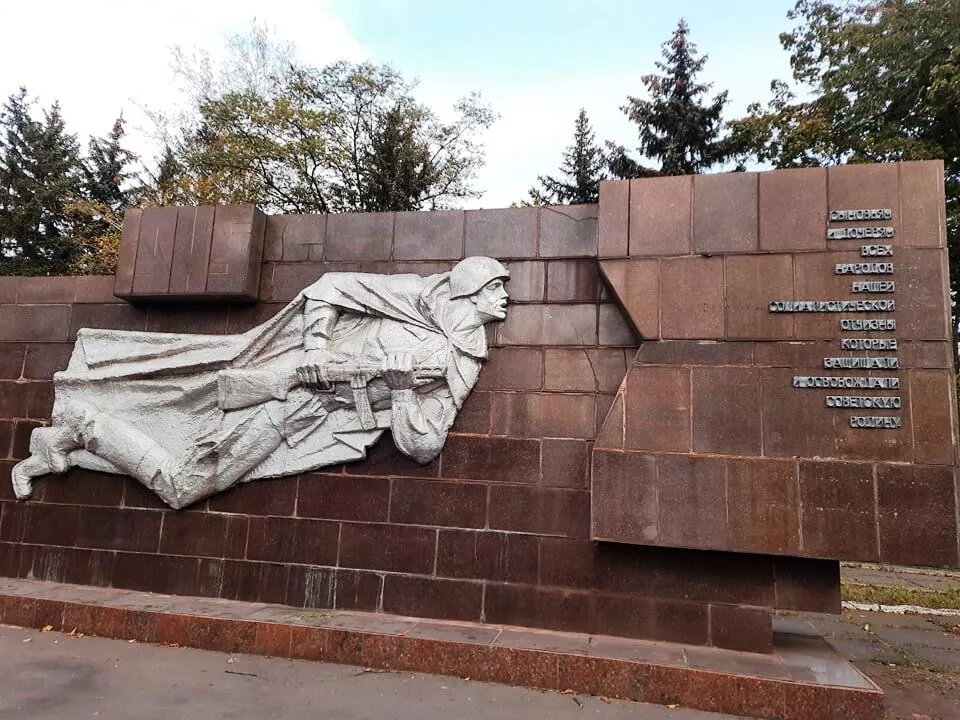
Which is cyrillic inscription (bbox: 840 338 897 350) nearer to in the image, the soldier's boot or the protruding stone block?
the protruding stone block

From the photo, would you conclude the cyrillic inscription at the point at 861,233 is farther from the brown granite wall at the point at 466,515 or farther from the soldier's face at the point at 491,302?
the soldier's face at the point at 491,302

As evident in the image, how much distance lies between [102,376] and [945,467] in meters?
7.43

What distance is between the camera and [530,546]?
542 centimetres

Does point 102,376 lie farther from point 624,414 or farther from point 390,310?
point 624,414

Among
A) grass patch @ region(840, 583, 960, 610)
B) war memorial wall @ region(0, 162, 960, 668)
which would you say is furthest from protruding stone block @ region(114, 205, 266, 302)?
grass patch @ region(840, 583, 960, 610)

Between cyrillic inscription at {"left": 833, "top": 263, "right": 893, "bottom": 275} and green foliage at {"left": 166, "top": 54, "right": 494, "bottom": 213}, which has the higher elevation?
green foliage at {"left": 166, "top": 54, "right": 494, "bottom": 213}

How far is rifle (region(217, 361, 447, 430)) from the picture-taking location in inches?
225

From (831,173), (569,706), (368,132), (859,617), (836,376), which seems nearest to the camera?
(569,706)

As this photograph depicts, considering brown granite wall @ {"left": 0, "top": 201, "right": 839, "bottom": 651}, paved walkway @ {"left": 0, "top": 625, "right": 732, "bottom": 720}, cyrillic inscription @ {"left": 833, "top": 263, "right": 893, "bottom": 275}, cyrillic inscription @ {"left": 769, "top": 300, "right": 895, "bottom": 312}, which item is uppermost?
cyrillic inscription @ {"left": 833, "top": 263, "right": 893, "bottom": 275}

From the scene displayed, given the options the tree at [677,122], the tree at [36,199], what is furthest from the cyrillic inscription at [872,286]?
the tree at [36,199]

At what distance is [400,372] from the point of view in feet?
18.4

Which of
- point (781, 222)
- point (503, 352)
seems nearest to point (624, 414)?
point (503, 352)

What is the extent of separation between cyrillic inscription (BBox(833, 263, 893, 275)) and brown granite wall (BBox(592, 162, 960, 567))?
41mm

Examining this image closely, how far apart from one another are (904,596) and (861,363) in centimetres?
570
